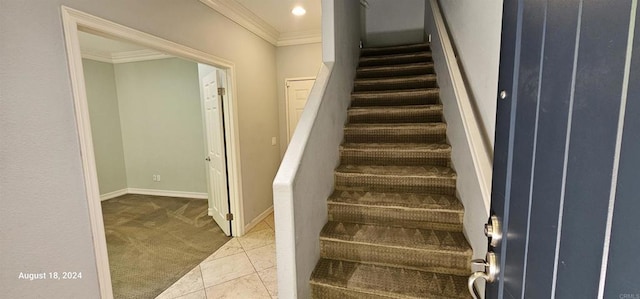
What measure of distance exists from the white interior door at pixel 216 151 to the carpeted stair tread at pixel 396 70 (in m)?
1.72

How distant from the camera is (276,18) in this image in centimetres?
318

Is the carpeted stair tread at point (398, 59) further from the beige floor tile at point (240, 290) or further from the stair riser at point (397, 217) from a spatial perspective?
the beige floor tile at point (240, 290)

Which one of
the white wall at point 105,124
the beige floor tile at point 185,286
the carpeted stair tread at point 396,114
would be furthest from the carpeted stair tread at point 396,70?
the white wall at point 105,124

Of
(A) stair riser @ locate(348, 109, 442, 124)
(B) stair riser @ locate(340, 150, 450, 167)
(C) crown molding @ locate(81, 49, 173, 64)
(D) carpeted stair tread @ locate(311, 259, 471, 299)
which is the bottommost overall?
(D) carpeted stair tread @ locate(311, 259, 471, 299)

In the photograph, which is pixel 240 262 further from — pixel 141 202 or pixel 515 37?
pixel 141 202

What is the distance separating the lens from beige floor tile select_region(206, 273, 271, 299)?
6.64ft

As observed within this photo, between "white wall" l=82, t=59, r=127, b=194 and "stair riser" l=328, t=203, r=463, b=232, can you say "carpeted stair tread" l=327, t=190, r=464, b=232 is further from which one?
"white wall" l=82, t=59, r=127, b=194

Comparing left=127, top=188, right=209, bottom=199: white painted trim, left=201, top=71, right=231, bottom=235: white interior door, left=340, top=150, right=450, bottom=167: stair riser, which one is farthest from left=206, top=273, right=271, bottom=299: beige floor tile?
left=127, top=188, right=209, bottom=199: white painted trim

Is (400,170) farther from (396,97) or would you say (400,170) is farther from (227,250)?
(227,250)

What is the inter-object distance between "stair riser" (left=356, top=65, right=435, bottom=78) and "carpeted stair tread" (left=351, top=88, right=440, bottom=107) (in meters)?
0.38

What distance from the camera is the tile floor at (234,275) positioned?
2053 mm

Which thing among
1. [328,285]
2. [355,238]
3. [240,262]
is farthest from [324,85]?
[240,262]

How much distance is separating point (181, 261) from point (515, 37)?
300cm

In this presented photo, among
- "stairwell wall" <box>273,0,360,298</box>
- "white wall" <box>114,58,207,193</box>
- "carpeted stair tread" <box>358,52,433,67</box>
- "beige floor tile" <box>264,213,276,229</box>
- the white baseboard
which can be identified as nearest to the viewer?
"stairwell wall" <box>273,0,360,298</box>
